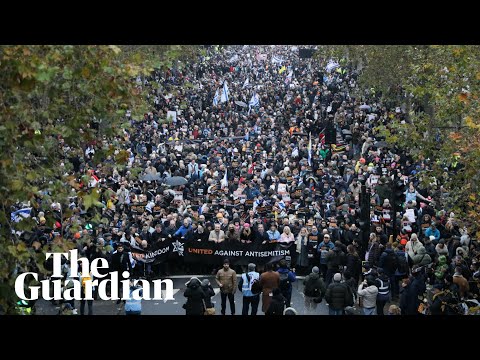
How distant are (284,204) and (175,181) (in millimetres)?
3645

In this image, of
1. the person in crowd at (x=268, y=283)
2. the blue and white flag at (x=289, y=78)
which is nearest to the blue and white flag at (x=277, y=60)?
the blue and white flag at (x=289, y=78)

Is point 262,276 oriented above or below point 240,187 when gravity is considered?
below

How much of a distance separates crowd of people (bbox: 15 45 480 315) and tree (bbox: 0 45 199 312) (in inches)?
15.5

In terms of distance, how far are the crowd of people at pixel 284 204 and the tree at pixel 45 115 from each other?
1.29 feet

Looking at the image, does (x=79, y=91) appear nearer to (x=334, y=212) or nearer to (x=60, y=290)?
(x=60, y=290)

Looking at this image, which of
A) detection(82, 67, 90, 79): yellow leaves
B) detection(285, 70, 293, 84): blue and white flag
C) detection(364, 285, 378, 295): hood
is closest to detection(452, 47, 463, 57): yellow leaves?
detection(364, 285, 378, 295): hood

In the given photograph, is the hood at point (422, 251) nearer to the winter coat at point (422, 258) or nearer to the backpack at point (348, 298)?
the winter coat at point (422, 258)

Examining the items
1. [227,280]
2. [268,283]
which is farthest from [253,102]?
[268,283]

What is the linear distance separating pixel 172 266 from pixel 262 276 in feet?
15.7

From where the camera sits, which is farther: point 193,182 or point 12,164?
point 193,182

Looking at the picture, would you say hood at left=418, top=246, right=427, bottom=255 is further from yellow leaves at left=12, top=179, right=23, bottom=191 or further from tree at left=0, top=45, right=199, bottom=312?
yellow leaves at left=12, top=179, right=23, bottom=191
